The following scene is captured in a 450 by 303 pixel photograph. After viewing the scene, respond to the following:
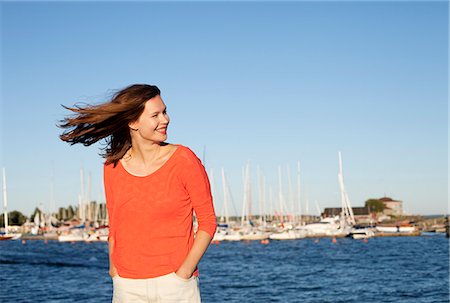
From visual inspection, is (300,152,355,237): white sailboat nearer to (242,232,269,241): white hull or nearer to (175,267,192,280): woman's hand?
(242,232,269,241): white hull

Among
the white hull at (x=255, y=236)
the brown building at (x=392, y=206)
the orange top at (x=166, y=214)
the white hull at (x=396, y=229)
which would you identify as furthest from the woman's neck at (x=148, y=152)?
the brown building at (x=392, y=206)

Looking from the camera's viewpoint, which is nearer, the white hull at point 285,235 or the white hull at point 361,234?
the white hull at point 361,234

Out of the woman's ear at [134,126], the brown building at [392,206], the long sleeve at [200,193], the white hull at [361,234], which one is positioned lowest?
the white hull at [361,234]

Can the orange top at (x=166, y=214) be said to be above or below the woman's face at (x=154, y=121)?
below

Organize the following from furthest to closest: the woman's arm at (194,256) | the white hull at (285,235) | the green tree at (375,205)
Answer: the green tree at (375,205) → the white hull at (285,235) → the woman's arm at (194,256)

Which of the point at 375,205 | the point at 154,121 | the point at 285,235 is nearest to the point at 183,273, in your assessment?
the point at 154,121

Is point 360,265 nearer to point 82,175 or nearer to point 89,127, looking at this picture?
point 89,127

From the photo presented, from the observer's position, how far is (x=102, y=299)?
2438 centimetres

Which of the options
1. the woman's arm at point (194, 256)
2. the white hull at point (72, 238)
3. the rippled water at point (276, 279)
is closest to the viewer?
the woman's arm at point (194, 256)

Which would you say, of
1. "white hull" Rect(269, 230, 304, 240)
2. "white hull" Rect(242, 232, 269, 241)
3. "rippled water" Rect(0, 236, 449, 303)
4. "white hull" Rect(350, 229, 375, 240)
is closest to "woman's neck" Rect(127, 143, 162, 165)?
"rippled water" Rect(0, 236, 449, 303)

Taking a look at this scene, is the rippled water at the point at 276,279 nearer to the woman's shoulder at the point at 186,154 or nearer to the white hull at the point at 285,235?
the woman's shoulder at the point at 186,154

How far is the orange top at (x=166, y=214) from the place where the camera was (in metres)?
3.23

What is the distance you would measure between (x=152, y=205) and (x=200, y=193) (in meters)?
0.23

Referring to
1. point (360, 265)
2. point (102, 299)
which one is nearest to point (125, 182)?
point (102, 299)
